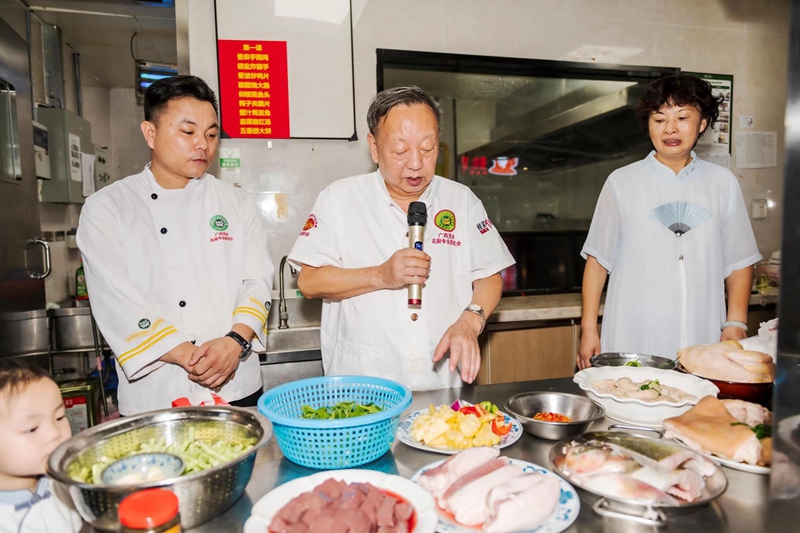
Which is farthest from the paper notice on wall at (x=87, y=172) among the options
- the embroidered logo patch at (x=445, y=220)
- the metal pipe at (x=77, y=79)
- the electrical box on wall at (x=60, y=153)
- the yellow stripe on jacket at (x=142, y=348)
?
the embroidered logo patch at (x=445, y=220)

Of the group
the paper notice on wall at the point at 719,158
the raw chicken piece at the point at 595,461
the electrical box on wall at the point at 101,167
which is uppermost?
the electrical box on wall at the point at 101,167

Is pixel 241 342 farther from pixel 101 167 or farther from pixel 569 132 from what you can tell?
pixel 101 167

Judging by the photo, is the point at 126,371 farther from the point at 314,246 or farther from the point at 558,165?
the point at 558,165

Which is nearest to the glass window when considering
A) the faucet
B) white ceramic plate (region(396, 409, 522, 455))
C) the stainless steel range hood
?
the stainless steel range hood

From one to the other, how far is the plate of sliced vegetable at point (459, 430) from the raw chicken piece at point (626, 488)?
25 centimetres

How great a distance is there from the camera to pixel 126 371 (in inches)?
70.6

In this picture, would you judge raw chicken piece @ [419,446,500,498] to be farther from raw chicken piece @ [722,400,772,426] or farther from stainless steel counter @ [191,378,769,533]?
raw chicken piece @ [722,400,772,426]

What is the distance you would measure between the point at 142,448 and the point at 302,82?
2.59 meters

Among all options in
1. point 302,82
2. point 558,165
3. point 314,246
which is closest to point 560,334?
point 558,165

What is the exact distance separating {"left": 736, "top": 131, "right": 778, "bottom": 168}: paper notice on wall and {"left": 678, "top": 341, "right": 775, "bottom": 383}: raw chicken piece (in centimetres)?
317

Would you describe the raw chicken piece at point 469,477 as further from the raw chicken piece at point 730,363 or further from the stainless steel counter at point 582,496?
the raw chicken piece at point 730,363

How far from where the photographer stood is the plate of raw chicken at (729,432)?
1.14 meters

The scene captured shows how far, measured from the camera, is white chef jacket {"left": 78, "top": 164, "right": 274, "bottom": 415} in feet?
5.94

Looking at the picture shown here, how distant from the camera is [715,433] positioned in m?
1.18
